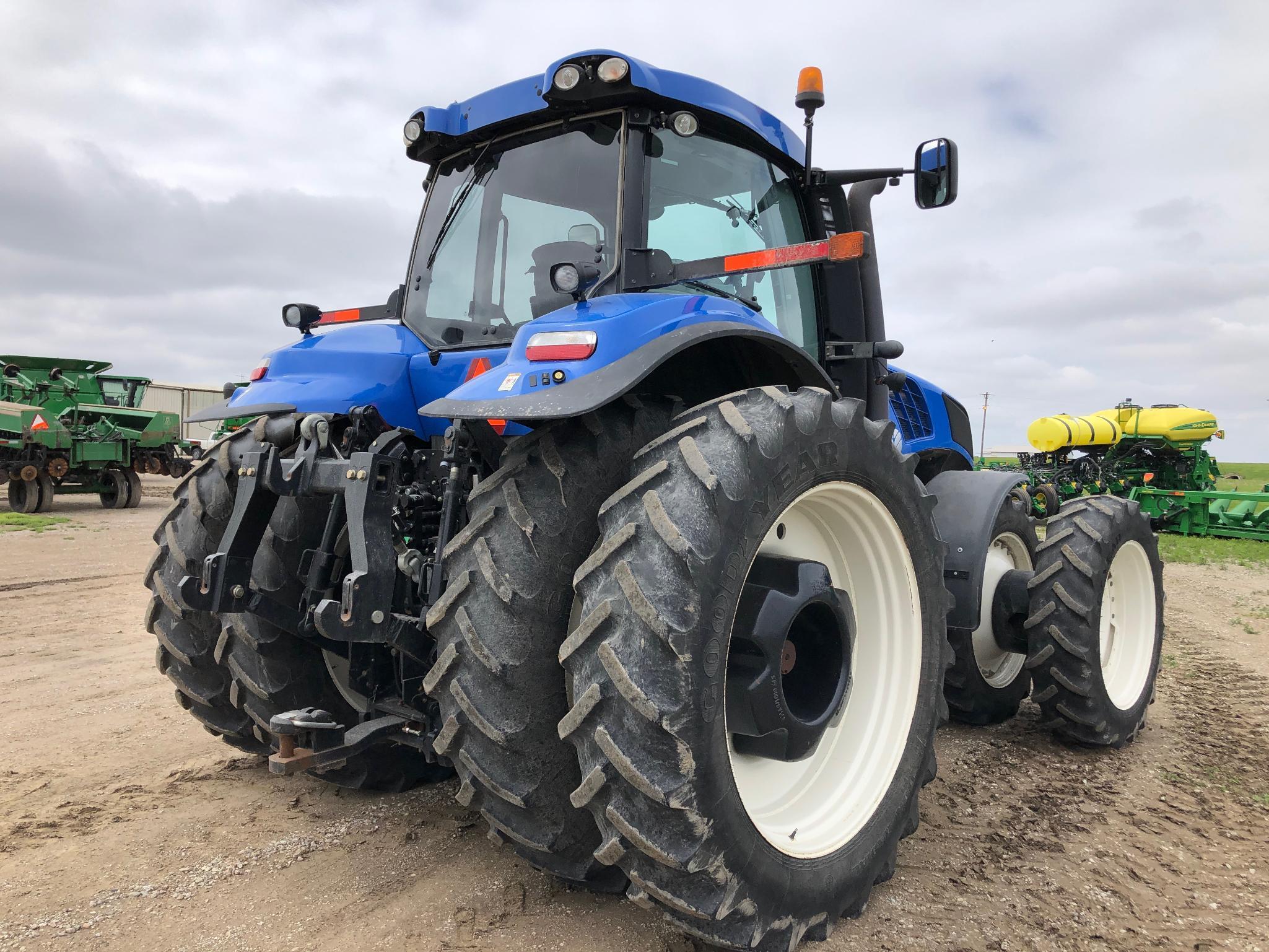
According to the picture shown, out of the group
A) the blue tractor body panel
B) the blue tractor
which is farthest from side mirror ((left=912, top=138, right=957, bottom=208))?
the blue tractor body panel

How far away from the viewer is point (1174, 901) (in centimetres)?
253

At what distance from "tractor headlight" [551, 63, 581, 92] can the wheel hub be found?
152 centimetres

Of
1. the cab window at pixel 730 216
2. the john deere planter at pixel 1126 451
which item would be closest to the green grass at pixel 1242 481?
the john deere planter at pixel 1126 451

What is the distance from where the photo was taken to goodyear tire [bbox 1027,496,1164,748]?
3691 mm

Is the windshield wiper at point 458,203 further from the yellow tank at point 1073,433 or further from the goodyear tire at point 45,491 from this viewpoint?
the yellow tank at point 1073,433

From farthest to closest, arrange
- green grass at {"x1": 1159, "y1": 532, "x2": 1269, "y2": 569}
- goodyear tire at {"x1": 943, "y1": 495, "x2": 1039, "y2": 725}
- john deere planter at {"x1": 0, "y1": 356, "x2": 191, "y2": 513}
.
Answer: john deere planter at {"x1": 0, "y1": 356, "x2": 191, "y2": 513}, green grass at {"x1": 1159, "y1": 532, "x2": 1269, "y2": 569}, goodyear tire at {"x1": 943, "y1": 495, "x2": 1039, "y2": 725}

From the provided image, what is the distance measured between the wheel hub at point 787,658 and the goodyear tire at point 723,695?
0.03m

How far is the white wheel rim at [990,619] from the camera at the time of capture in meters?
4.02

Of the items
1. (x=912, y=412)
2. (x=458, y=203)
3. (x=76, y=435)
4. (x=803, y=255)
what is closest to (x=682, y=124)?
(x=803, y=255)

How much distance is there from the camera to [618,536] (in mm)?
1885

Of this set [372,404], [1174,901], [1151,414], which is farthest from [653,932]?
[1151,414]

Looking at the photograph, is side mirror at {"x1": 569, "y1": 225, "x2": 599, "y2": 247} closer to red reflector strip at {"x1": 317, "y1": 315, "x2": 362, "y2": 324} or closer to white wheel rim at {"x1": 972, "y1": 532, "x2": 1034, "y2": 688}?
red reflector strip at {"x1": 317, "y1": 315, "x2": 362, "y2": 324}

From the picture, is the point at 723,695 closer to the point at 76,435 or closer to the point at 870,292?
the point at 870,292

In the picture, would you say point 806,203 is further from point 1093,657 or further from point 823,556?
point 1093,657
